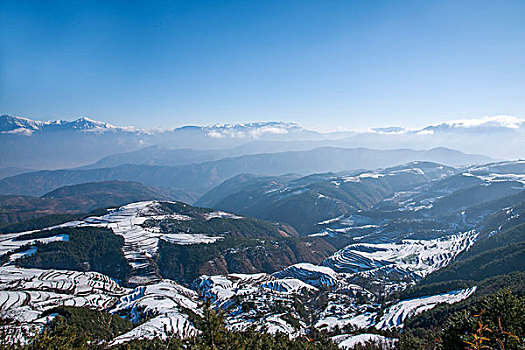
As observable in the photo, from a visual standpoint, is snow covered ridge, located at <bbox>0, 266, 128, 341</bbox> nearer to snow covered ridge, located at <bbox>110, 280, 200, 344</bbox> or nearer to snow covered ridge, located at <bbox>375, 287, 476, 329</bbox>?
snow covered ridge, located at <bbox>110, 280, 200, 344</bbox>

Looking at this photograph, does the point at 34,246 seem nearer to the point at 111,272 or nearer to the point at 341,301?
the point at 111,272

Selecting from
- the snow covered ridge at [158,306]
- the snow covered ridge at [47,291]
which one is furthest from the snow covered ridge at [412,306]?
the snow covered ridge at [47,291]

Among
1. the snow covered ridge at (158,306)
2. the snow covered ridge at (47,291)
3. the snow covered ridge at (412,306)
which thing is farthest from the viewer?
the snow covered ridge at (412,306)

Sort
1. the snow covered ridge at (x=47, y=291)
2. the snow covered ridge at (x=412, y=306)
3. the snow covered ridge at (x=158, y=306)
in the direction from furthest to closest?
the snow covered ridge at (x=412, y=306), the snow covered ridge at (x=47, y=291), the snow covered ridge at (x=158, y=306)

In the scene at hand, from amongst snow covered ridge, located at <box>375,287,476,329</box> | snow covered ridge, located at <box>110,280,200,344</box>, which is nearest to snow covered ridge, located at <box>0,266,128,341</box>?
snow covered ridge, located at <box>110,280,200,344</box>

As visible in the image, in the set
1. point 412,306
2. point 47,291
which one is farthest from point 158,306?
point 412,306

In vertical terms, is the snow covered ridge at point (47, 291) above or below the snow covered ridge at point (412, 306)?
above

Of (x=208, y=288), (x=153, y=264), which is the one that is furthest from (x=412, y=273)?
(x=153, y=264)

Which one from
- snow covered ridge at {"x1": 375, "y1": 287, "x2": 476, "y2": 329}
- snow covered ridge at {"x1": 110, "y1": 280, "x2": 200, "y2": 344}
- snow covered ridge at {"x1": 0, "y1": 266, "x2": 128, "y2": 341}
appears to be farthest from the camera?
snow covered ridge at {"x1": 375, "y1": 287, "x2": 476, "y2": 329}

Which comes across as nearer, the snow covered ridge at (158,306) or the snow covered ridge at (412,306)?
the snow covered ridge at (158,306)

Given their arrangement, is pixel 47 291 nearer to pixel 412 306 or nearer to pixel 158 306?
pixel 158 306

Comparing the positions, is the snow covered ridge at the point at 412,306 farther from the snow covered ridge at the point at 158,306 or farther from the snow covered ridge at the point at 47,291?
the snow covered ridge at the point at 47,291
